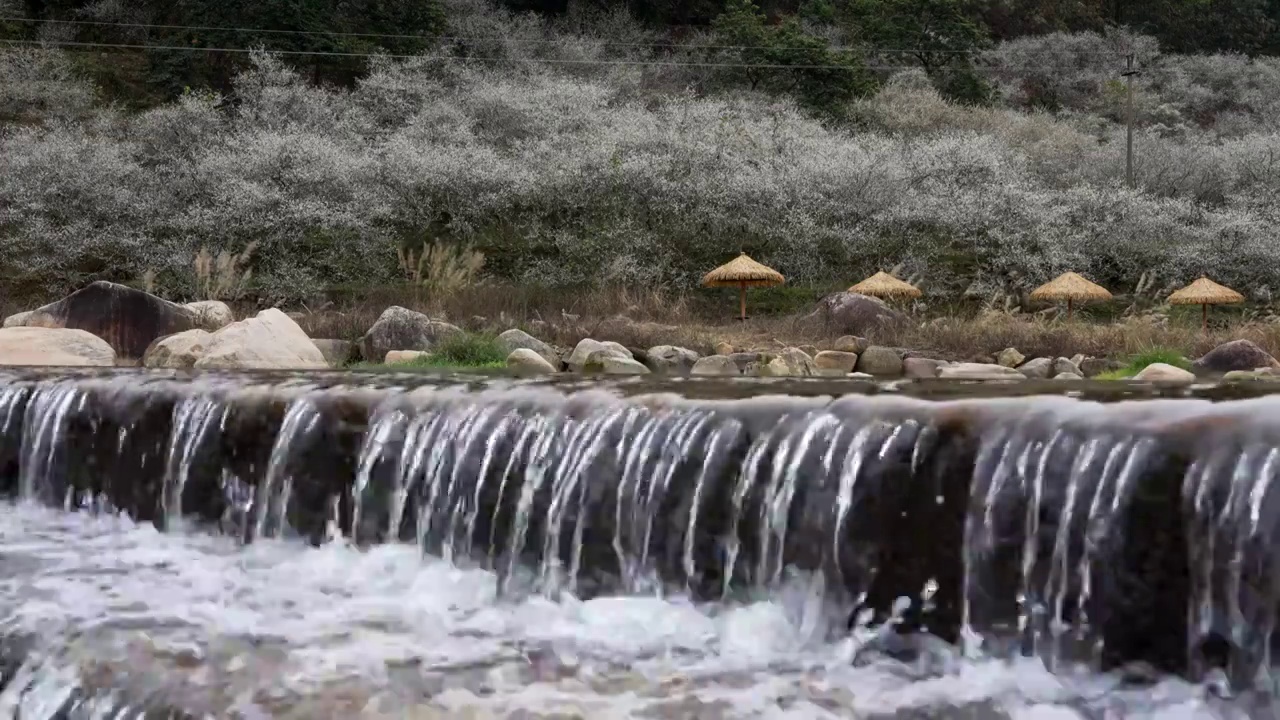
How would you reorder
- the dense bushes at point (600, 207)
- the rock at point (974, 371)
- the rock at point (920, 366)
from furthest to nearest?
the dense bushes at point (600, 207) → the rock at point (920, 366) → the rock at point (974, 371)

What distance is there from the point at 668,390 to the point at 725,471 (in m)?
1.16

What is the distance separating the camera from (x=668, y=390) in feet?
21.4

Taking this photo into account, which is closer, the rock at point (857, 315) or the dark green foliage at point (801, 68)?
the rock at point (857, 315)

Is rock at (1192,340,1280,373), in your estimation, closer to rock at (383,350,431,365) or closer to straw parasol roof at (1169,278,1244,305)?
straw parasol roof at (1169,278,1244,305)

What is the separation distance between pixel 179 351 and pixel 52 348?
1.37 metres

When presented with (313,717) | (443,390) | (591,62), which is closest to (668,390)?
(443,390)

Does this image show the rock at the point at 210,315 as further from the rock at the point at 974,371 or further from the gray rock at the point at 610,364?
the rock at the point at 974,371

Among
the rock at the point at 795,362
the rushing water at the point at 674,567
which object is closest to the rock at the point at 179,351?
the rushing water at the point at 674,567

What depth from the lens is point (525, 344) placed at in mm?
14055

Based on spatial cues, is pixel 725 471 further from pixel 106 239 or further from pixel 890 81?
pixel 890 81

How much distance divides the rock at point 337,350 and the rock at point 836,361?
19.4 feet

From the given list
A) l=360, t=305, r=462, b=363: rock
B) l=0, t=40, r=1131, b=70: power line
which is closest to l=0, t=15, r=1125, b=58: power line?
l=0, t=40, r=1131, b=70: power line

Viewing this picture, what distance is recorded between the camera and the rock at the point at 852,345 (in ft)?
49.3

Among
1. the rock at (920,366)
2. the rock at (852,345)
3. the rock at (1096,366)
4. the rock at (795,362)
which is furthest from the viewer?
the rock at (852,345)
